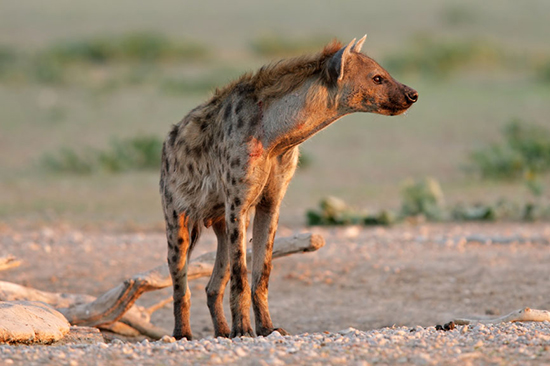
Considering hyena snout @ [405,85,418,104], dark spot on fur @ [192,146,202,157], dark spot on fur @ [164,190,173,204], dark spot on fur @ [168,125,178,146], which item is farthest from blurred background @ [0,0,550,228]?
hyena snout @ [405,85,418,104]

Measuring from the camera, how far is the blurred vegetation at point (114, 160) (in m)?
13.7

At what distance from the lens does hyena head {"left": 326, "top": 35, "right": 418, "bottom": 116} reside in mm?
5008

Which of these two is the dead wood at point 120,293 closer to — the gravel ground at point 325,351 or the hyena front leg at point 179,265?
the hyena front leg at point 179,265

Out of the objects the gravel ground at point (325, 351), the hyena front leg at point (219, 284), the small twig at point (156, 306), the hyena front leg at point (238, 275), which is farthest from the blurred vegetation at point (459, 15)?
the gravel ground at point (325, 351)

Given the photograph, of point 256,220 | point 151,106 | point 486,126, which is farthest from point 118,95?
point 256,220

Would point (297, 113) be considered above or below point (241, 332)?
above

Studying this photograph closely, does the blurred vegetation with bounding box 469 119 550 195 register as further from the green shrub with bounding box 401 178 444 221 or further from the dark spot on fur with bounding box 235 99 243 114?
the dark spot on fur with bounding box 235 99 243 114

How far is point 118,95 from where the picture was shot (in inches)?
771

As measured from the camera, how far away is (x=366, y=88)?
5.01 meters

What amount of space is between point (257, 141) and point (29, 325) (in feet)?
5.18

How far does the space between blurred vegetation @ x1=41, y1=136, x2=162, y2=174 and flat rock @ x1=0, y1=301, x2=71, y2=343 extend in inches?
346

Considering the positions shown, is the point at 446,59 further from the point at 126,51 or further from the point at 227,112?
the point at 227,112

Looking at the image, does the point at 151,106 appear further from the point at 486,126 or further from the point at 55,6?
the point at 55,6

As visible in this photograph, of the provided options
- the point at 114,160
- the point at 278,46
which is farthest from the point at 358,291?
the point at 278,46
